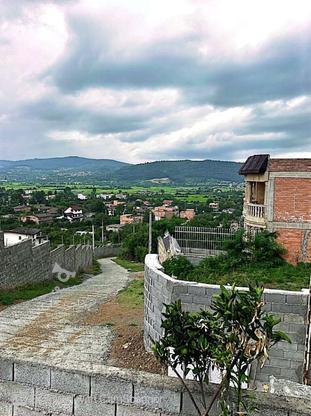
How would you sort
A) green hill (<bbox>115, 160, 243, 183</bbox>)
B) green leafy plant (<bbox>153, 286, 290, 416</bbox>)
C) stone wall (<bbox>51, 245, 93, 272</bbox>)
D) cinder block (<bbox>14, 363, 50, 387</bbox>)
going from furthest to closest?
green hill (<bbox>115, 160, 243, 183</bbox>) → stone wall (<bbox>51, 245, 93, 272</bbox>) → cinder block (<bbox>14, 363, 50, 387</bbox>) → green leafy plant (<bbox>153, 286, 290, 416</bbox>)

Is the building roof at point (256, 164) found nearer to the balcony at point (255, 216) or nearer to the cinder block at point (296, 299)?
the balcony at point (255, 216)

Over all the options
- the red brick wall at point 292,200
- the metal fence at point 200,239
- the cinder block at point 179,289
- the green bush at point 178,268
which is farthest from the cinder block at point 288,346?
the metal fence at point 200,239

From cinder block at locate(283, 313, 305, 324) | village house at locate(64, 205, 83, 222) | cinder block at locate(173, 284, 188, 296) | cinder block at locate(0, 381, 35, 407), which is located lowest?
village house at locate(64, 205, 83, 222)

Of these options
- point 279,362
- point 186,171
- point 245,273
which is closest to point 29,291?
point 245,273

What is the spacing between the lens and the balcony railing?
984cm

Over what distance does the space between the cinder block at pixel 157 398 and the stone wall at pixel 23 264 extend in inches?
436

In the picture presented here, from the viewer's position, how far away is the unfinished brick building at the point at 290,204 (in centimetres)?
932

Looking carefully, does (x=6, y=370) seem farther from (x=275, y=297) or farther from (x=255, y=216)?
(x=255, y=216)

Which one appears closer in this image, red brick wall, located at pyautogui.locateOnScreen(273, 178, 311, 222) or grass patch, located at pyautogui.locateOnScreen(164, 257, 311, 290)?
grass patch, located at pyautogui.locateOnScreen(164, 257, 311, 290)

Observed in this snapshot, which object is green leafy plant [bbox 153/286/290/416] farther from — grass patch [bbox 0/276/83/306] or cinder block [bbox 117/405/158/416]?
grass patch [bbox 0/276/83/306]

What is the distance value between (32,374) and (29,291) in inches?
475

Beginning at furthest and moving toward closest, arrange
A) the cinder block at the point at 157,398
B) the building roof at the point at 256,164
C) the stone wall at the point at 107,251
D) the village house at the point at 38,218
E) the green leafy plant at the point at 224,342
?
1. the village house at the point at 38,218
2. the stone wall at the point at 107,251
3. the building roof at the point at 256,164
4. the cinder block at the point at 157,398
5. the green leafy plant at the point at 224,342

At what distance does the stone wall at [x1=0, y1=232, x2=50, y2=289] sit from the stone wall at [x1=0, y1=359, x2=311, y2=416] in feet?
34.4

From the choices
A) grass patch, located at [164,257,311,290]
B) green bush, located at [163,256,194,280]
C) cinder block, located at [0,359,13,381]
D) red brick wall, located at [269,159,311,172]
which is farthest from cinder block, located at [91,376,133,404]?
→ red brick wall, located at [269,159,311,172]
